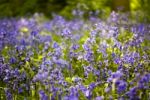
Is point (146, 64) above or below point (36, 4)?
below

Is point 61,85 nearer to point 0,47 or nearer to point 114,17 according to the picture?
point 0,47

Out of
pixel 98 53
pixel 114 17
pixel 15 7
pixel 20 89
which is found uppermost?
pixel 15 7

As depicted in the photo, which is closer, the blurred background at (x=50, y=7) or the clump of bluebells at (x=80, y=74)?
the clump of bluebells at (x=80, y=74)

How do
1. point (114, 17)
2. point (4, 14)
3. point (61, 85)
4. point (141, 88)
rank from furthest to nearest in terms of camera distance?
point (4, 14)
point (114, 17)
point (61, 85)
point (141, 88)

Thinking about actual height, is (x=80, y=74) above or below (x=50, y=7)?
below

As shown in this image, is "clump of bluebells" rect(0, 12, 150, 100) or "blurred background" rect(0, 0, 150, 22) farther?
"blurred background" rect(0, 0, 150, 22)

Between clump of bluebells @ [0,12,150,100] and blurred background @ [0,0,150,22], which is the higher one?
blurred background @ [0,0,150,22]

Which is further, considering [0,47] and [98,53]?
[0,47]

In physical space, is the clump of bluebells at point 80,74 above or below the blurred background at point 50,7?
below

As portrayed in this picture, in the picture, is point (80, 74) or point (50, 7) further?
point (50, 7)

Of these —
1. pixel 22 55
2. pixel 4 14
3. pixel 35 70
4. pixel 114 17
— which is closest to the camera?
pixel 35 70

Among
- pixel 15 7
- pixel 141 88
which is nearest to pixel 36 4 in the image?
pixel 15 7
